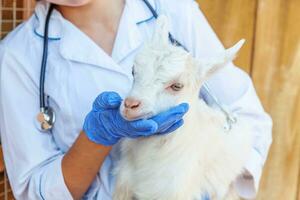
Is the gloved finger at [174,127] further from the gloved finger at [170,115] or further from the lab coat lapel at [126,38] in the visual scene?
the lab coat lapel at [126,38]

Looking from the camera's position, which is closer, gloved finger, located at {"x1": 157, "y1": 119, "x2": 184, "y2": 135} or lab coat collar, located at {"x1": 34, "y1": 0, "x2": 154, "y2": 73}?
gloved finger, located at {"x1": 157, "y1": 119, "x2": 184, "y2": 135}

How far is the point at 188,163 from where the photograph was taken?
1.46m

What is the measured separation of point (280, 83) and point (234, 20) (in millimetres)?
294

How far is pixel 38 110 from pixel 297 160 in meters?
1.16

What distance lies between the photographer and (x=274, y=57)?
2.35 meters

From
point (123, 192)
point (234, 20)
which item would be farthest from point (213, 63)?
point (234, 20)

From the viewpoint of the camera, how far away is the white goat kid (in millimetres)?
1328

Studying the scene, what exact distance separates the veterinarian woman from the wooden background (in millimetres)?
641

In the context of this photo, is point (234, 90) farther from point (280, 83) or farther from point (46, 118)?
point (280, 83)

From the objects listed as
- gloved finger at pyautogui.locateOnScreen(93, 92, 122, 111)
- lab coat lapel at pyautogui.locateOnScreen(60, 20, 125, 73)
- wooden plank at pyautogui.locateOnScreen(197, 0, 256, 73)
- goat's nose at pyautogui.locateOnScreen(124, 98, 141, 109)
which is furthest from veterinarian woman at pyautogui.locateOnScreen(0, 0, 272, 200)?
wooden plank at pyautogui.locateOnScreen(197, 0, 256, 73)

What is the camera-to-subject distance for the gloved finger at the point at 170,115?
51.9 inches

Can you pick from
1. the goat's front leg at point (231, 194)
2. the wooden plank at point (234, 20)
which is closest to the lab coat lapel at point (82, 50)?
the goat's front leg at point (231, 194)

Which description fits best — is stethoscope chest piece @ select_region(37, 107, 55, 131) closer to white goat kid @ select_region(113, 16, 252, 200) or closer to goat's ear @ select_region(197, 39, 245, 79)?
white goat kid @ select_region(113, 16, 252, 200)

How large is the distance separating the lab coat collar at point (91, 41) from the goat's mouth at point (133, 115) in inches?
12.8
